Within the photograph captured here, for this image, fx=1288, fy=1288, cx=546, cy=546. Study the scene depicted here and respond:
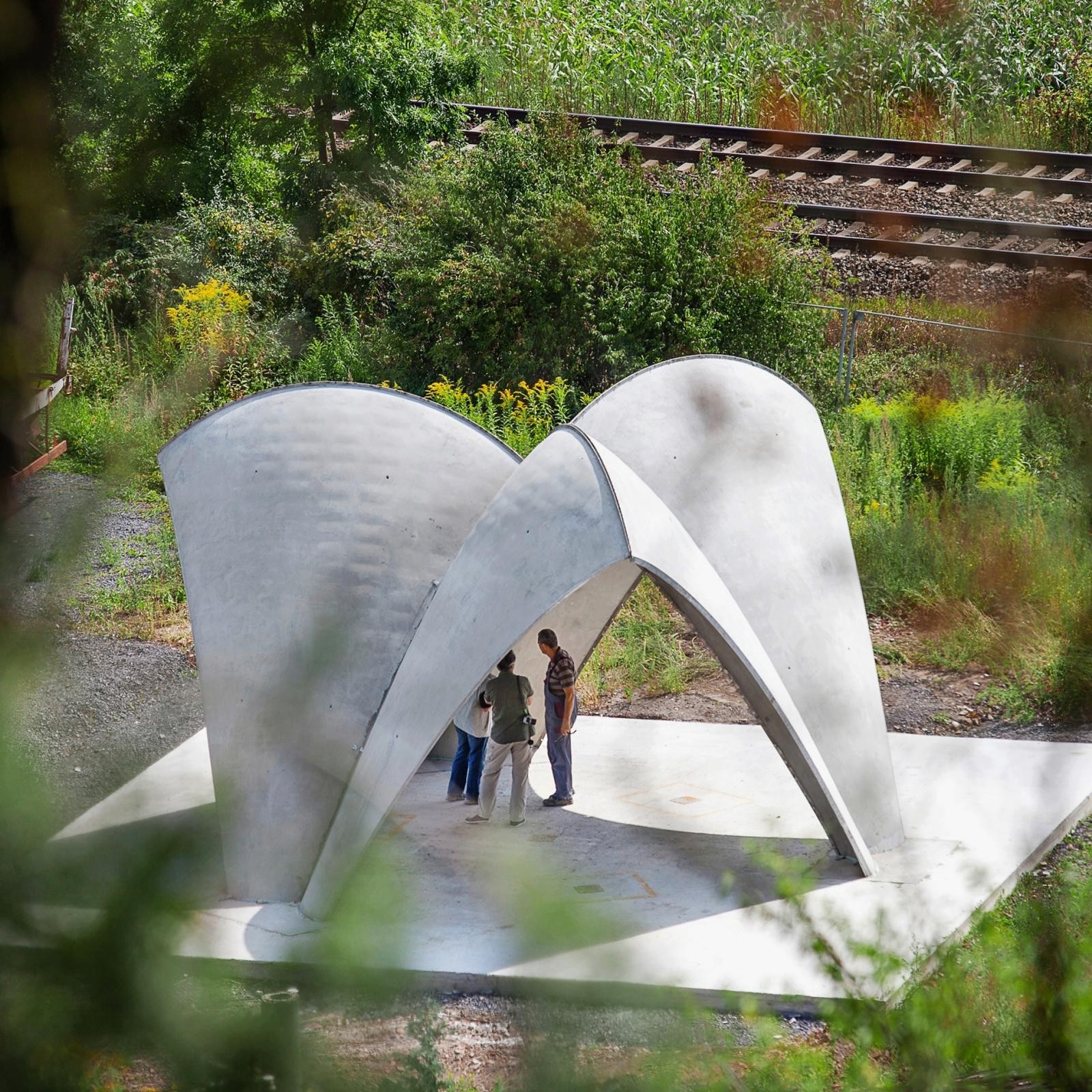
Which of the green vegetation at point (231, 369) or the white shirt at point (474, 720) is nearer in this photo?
the green vegetation at point (231, 369)

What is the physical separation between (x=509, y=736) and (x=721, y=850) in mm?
1504

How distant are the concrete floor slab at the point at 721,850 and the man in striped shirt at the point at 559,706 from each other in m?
0.30

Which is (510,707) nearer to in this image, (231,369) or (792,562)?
(792,562)

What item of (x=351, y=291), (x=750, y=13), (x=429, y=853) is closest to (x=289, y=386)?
(x=429, y=853)

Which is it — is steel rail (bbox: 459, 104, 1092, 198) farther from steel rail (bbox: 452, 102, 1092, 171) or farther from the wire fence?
the wire fence

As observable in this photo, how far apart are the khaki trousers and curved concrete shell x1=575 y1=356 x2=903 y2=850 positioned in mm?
1825

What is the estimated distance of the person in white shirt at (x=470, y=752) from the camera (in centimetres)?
870

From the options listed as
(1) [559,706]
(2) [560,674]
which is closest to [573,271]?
(2) [560,674]

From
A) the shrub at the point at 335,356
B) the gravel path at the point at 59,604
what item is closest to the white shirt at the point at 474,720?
the shrub at the point at 335,356

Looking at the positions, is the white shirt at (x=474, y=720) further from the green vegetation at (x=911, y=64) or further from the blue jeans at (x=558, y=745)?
the green vegetation at (x=911, y=64)

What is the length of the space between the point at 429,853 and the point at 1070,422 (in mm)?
6677

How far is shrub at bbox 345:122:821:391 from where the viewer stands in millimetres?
13547

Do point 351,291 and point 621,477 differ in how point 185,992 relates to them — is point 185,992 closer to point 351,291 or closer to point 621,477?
point 621,477

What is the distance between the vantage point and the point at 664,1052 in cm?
214
